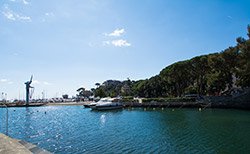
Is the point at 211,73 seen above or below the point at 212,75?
above

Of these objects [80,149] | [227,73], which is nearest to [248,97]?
[227,73]

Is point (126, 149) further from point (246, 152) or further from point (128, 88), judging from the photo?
point (128, 88)

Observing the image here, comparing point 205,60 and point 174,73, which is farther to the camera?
point 174,73

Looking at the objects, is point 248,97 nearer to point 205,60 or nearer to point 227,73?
point 227,73

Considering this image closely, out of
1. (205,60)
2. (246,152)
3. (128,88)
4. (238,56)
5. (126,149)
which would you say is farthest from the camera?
(128,88)

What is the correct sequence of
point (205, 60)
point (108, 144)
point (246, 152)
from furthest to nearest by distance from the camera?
point (205, 60), point (108, 144), point (246, 152)

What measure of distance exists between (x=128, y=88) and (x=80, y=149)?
14399 centimetres

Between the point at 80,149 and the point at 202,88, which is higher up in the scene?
the point at 202,88

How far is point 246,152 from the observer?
725 inches

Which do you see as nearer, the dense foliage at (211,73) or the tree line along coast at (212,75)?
the dense foliage at (211,73)

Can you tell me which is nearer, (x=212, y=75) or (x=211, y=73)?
(x=212, y=75)

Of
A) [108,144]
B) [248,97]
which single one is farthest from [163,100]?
[108,144]

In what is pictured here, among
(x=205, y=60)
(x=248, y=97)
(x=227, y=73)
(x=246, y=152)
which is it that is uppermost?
(x=205, y=60)

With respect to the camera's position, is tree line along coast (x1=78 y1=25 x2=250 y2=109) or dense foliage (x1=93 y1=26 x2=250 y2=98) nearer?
dense foliage (x1=93 y1=26 x2=250 y2=98)
